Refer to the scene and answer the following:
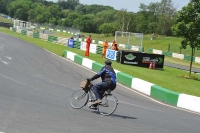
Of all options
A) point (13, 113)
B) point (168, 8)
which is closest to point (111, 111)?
point (13, 113)

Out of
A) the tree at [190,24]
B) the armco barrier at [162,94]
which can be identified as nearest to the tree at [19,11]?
the tree at [190,24]

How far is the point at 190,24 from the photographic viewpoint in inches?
1120

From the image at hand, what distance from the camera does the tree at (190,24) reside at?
93.6ft

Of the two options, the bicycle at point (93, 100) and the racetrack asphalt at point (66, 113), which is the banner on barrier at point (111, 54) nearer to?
the racetrack asphalt at point (66, 113)

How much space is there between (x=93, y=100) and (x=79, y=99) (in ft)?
1.89

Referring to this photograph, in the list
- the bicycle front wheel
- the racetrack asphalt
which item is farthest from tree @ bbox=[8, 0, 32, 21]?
the bicycle front wheel

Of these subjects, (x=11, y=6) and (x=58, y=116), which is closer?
(x=58, y=116)

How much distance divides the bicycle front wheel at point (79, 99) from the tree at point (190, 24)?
18.3m

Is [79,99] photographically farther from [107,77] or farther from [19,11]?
[19,11]

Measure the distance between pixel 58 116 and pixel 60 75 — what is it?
11124 millimetres

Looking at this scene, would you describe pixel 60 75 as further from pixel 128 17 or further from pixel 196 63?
pixel 128 17

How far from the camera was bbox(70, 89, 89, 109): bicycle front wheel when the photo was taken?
1189 centimetres

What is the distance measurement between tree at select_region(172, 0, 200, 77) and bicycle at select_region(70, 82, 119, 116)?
18.0m

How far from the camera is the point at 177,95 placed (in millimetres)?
16203
